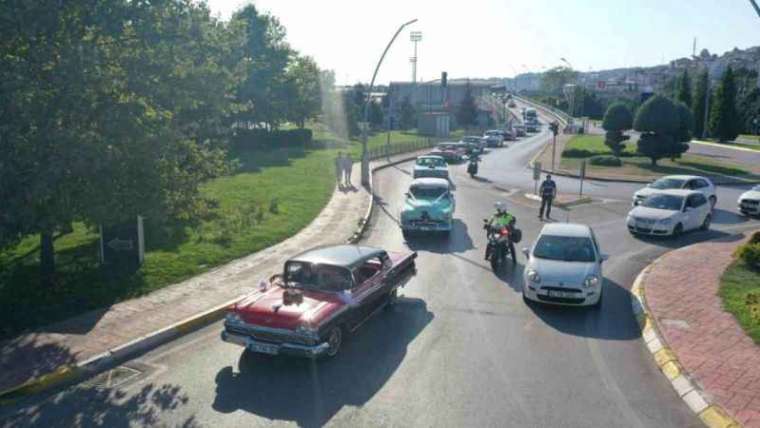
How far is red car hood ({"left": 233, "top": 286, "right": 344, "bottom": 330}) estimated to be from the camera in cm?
988

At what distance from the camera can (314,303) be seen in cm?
1040

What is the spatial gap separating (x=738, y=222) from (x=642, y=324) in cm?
1504

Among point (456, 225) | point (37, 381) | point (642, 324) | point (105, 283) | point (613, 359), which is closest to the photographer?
point (37, 381)

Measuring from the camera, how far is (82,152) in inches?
424

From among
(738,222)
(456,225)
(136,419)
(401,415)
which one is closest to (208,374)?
(136,419)

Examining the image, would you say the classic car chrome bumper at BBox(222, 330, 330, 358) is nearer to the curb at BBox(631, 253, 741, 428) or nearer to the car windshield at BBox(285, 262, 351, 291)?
the car windshield at BBox(285, 262, 351, 291)

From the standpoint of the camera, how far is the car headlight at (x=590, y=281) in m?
12.8

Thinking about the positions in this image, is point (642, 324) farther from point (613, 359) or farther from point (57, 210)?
point (57, 210)

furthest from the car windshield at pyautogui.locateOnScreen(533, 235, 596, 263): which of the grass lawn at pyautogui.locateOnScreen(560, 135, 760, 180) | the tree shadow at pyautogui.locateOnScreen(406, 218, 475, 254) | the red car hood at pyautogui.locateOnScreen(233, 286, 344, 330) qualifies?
the grass lawn at pyautogui.locateOnScreen(560, 135, 760, 180)

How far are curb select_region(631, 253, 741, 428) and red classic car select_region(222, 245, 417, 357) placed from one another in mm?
4724

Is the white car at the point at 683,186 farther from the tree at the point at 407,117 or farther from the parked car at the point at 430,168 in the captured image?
the tree at the point at 407,117

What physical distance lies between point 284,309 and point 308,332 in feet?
2.34

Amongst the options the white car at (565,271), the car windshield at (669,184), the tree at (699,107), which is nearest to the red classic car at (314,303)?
the white car at (565,271)

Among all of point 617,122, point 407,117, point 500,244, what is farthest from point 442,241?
point 407,117
